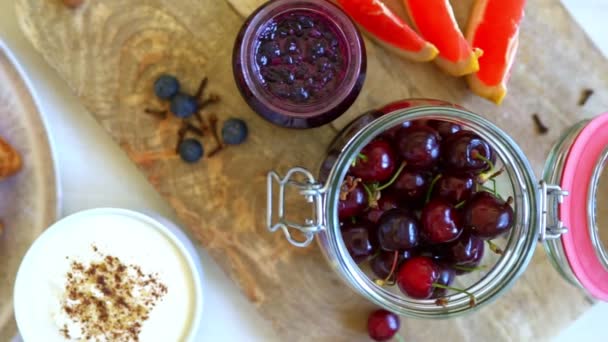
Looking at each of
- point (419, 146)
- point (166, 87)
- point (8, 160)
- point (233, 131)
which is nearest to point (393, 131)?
point (419, 146)

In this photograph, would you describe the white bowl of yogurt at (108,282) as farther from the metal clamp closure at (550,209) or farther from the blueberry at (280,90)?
the metal clamp closure at (550,209)

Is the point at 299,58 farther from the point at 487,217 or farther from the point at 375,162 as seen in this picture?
the point at 487,217

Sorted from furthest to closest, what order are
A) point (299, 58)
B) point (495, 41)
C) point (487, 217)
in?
point (495, 41), point (299, 58), point (487, 217)

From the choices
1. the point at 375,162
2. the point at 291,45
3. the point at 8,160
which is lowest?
the point at 8,160

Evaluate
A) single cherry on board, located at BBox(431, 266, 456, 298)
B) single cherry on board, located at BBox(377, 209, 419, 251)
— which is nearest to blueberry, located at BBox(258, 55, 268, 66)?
single cherry on board, located at BBox(377, 209, 419, 251)

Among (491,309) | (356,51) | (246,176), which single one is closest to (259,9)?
(356,51)

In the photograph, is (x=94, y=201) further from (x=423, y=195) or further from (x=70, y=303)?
(x=423, y=195)
